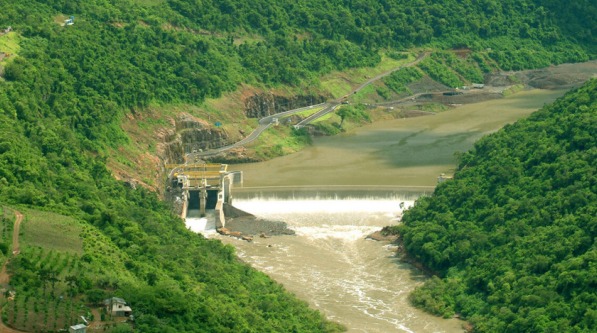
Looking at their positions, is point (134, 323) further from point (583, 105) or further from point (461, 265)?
point (583, 105)

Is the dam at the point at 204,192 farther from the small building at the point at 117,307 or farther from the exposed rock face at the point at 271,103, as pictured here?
the small building at the point at 117,307

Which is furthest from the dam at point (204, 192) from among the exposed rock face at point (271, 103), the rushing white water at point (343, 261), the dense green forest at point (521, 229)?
the exposed rock face at point (271, 103)

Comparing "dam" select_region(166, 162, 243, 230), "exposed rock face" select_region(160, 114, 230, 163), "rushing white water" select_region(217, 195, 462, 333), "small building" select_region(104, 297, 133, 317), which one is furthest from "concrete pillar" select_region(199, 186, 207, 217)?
"small building" select_region(104, 297, 133, 317)

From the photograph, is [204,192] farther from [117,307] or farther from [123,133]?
[117,307]

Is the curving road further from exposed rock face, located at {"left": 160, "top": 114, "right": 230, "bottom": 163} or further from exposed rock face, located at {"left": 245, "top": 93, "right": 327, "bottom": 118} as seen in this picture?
exposed rock face, located at {"left": 160, "top": 114, "right": 230, "bottom": 163}

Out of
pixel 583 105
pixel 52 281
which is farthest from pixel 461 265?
pixel 52 281
